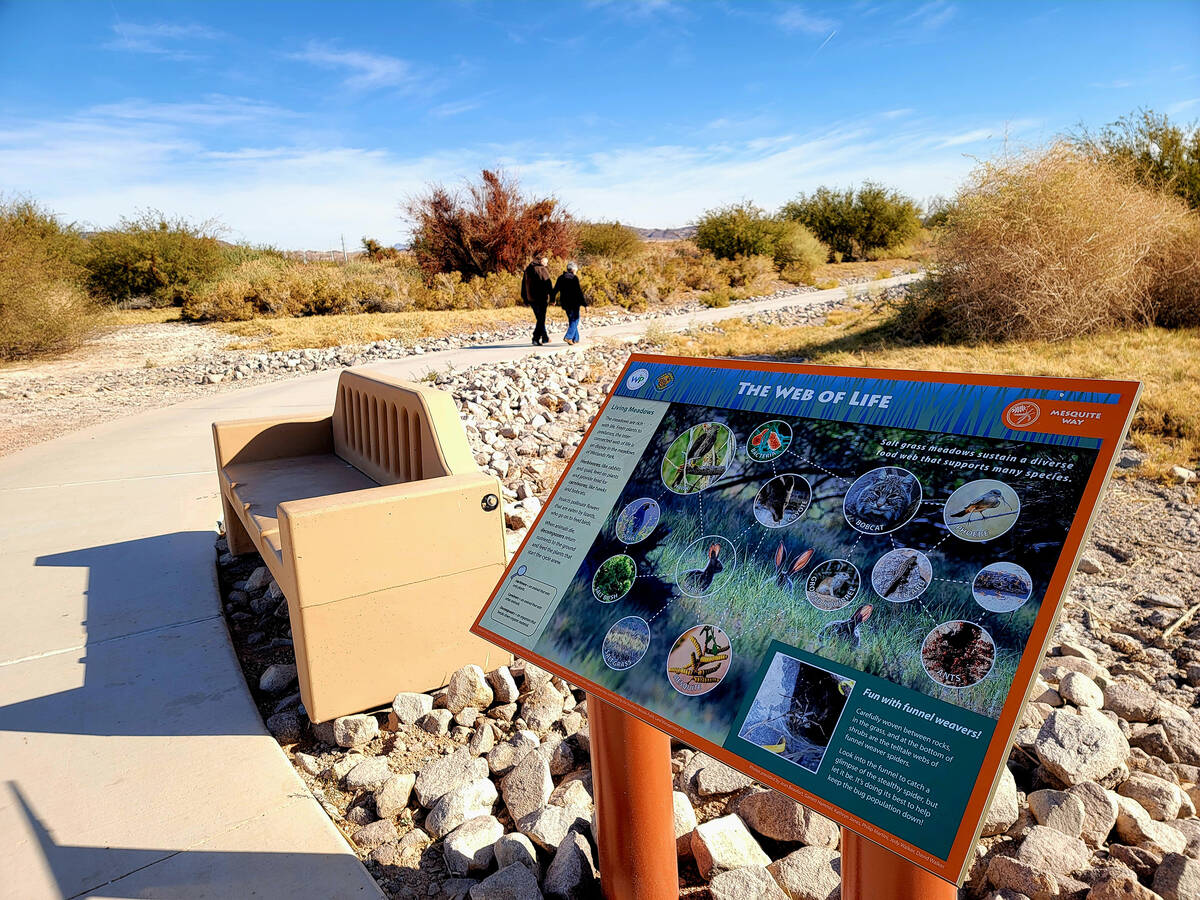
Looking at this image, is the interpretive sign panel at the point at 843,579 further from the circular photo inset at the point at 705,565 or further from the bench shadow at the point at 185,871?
the bench shadow at the point at 185,871

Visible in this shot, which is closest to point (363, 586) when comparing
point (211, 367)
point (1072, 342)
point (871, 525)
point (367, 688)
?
point (367, 688)

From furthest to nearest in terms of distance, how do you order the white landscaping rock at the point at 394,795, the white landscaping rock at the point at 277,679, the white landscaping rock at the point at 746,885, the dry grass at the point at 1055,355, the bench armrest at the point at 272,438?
the dry grass at the point at 1055,355
the bench armrest at the point at 272,438
the white landscaping rock at the point at 277,679
the white landscaping rock at the point at 394,795
the white landscaping rock at the point at 746,885

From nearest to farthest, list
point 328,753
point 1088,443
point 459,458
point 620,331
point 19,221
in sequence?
point 1088,443 < point 328,753 < point 459,458 < point 620,331 < point 19,221

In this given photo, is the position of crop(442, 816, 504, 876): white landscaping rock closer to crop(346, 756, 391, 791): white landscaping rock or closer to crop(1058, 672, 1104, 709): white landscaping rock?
crop(346, 756, 391, 791): white landscaping rock

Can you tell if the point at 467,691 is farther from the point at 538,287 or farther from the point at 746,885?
the point at 538,287

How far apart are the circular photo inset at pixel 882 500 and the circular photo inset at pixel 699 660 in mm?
322

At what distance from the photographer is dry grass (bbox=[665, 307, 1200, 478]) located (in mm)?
6566

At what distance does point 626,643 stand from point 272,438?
408 centimetres

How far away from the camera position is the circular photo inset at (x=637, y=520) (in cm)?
169

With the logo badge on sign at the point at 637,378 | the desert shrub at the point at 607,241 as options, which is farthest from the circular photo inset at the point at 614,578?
the desert shrub at the point at 607,241

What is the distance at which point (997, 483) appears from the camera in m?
1.24

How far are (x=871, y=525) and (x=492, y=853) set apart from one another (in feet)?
5.28

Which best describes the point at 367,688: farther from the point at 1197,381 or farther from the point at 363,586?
the point at 1197,381

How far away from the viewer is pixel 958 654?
115cm
